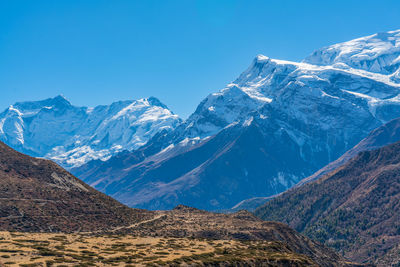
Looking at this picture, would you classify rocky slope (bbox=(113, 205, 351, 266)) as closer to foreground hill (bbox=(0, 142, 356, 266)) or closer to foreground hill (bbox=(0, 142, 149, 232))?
foreground hill (bbox=(0, 142, 356, 266))

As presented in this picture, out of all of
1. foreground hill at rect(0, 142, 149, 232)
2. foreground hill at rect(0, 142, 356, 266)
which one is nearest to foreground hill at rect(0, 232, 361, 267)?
foreground hill at rect(0, 142, 356, 266)

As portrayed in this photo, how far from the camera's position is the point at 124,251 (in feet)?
310

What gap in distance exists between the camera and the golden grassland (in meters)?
82.2

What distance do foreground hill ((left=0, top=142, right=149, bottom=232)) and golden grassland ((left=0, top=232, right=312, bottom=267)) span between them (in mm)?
20951

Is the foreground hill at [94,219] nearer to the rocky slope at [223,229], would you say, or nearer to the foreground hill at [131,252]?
the rocky slope at [223,229]

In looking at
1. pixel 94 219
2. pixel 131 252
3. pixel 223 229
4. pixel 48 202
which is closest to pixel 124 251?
pixel 131 252

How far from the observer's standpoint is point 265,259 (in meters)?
97.6

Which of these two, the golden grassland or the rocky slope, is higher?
the rocky slope

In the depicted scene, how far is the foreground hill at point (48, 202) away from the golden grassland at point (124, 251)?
68.7 ft

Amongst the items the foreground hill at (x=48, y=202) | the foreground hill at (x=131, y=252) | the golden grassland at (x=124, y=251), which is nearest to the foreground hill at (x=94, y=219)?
the foreground hill at (x=48, y=202)

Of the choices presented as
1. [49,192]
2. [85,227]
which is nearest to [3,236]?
[85,227]

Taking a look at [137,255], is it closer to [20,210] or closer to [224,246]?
[224,246]

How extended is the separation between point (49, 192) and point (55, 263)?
230ft

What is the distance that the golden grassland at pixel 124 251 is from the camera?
270 ft
